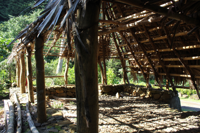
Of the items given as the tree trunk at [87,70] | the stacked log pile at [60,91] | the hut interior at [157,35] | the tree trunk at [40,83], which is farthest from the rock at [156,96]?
the tree trunk at [87,70]

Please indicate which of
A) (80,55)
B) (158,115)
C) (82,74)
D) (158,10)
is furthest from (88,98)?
(158,115)

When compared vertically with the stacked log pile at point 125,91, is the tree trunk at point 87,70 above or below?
above

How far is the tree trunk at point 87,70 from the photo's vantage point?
5.45ft

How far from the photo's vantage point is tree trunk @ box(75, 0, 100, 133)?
166cm

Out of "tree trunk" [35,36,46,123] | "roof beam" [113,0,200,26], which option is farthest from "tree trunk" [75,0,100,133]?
"tree trunk" [35,36,46,123]

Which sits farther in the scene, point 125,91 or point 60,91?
point 125,91

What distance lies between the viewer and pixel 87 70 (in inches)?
65.7

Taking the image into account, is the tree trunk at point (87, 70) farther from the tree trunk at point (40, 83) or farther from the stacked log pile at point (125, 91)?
the stacked log pile at point (125, 91)

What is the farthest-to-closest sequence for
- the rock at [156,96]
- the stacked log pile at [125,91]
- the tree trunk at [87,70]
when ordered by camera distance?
the rock at [156,96] < the stacked log pile at [125,91] < the tree trunk at [87,70]

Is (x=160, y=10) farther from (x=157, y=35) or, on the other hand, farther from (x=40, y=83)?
(x=157, y=35)

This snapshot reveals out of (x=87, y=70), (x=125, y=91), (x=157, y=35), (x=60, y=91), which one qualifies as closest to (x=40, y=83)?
(x=87, y=70)

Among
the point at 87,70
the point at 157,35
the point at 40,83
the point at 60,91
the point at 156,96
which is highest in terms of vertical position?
the point at 157,35

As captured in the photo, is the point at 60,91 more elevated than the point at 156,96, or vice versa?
the point at 60,91

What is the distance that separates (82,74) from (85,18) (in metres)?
0.64
